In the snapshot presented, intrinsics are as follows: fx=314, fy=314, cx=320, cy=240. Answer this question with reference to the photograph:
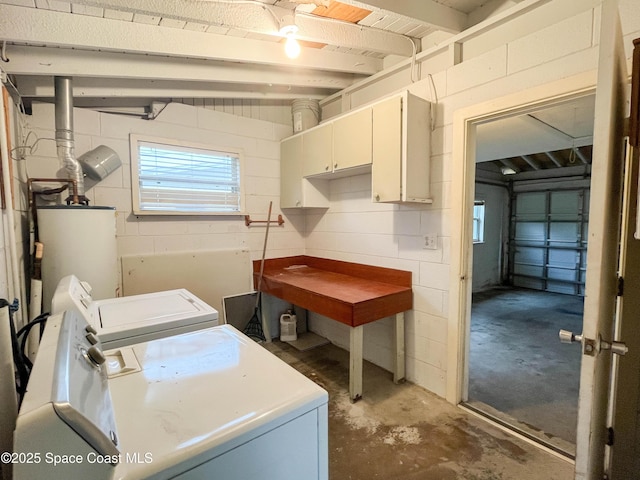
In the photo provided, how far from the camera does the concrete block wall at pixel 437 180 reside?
5.67 feet

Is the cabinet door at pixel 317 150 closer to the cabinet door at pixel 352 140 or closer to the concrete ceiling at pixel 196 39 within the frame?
the cabinet door at pixel 352 140

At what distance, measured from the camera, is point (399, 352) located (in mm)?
2627

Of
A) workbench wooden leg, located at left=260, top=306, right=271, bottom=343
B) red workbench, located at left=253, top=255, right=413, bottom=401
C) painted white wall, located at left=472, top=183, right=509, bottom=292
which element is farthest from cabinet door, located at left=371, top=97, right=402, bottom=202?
painted white wall, located at left=472, top=183, right=509, bottom=292

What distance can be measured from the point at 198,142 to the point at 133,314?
6.24 ft

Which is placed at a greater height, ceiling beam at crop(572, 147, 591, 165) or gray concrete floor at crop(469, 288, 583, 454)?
ceiling beam at crop(572, 147, 591, 165)

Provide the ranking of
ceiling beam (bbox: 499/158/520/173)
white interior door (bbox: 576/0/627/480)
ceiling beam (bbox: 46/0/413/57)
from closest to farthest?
white interior door (bbox: 576/0/627/480) < ceiling beam (bbox: 46/0/413/57) < ceiling beam (bbox: 499/158/520/173)

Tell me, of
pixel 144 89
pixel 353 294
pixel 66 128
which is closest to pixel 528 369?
pixel 353 294

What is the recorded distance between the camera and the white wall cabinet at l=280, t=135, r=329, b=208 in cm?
324

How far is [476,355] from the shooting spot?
325 centimetres

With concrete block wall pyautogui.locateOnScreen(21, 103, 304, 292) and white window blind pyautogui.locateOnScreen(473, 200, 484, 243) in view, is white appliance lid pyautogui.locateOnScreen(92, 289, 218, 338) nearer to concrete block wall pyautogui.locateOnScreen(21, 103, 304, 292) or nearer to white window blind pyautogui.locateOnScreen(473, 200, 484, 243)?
concrete block wall pyautogui.locateOnScreen(21, 103, 304, 292)

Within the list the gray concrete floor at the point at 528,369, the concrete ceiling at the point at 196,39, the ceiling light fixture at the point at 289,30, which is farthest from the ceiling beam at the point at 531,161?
the ceiling light fixture at the point at 289,30

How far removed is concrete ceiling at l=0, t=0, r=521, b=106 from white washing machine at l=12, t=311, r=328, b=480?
1794 mm

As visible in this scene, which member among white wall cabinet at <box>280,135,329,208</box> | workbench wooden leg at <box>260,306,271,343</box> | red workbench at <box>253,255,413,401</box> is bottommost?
workbench wooden leg at <box>260,306,271,343</box>

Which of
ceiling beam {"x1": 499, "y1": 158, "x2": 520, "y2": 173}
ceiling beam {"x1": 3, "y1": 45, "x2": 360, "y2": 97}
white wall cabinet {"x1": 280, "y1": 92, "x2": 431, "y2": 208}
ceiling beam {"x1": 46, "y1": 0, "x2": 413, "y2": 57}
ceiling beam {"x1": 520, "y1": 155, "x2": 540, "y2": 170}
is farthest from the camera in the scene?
ceiling beam {"x1": 499, "y1": 158, "x2": 520, "y2": 173}
